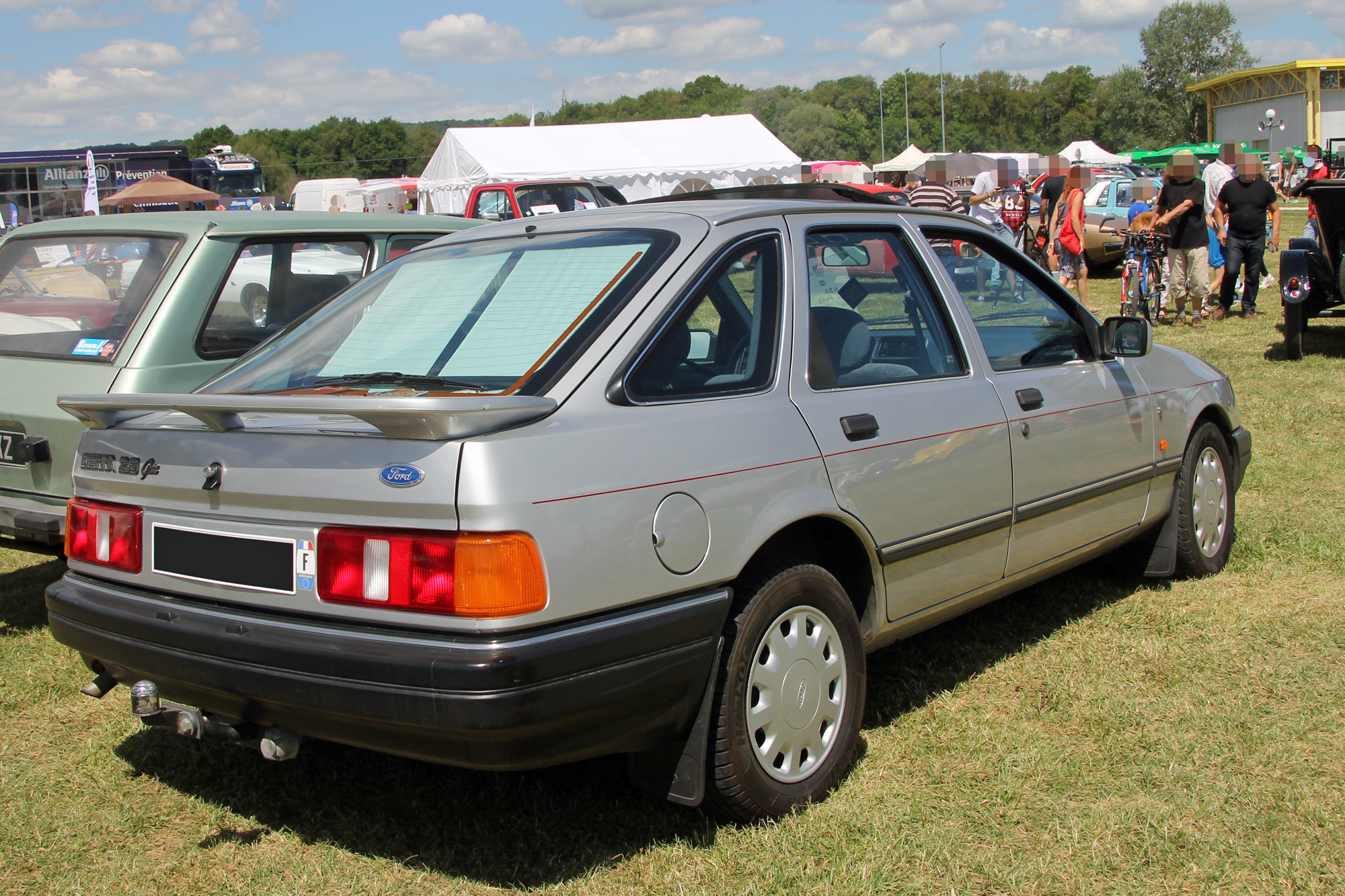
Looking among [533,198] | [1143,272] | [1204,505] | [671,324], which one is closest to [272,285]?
[671,324]

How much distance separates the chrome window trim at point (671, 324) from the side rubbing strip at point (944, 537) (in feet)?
2.06

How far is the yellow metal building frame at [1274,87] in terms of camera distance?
8012 centimetres

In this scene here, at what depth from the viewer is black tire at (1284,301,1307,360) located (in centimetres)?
1000

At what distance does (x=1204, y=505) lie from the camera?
15.8 feet

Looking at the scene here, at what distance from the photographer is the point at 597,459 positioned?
248cm

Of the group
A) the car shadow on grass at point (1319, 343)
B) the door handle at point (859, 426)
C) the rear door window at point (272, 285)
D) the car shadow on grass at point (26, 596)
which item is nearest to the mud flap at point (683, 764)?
the door handle at point (859, 426)

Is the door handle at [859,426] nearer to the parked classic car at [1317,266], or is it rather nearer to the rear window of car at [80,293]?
the rear window of car at [80,293]

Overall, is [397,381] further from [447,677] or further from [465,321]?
[447,677]

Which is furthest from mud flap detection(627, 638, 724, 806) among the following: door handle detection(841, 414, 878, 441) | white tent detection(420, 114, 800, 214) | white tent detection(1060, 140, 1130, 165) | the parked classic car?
white tent detection(1060, 140, 1130, 165)

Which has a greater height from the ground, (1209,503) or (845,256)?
(845,256)

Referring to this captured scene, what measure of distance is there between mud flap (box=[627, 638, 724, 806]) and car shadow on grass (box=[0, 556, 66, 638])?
3.18 m

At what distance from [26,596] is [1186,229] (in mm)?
11259

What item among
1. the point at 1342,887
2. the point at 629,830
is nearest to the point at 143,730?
the point at 629,830

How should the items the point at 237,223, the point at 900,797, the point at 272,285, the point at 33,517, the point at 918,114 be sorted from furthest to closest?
1. the point at 918,114
2. the point at 272,285
3. the point at 237,223
4. the point at 33,517
5. the point at 900,797
